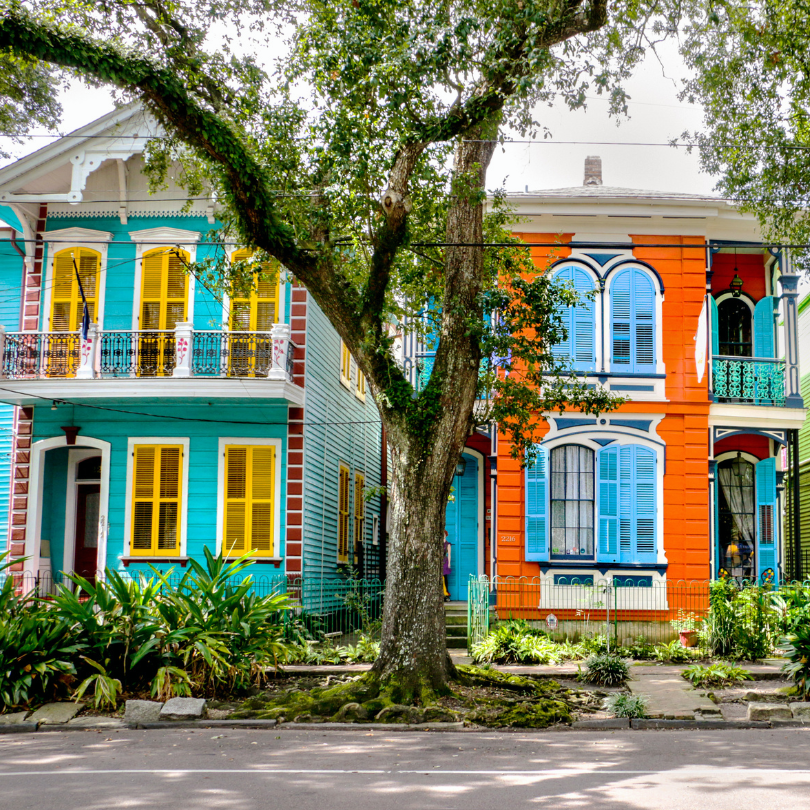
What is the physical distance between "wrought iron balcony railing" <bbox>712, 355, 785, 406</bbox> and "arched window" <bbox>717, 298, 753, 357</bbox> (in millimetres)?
603

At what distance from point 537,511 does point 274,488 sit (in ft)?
15.8

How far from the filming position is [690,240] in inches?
687

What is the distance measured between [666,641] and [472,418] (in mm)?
7126

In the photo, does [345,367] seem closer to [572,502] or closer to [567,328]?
[567,328]

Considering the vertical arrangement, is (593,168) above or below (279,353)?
above

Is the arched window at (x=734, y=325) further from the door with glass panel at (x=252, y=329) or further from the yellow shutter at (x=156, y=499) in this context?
the yellow shutter at (x=156, y=499)

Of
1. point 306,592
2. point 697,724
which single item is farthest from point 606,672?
point 306,592

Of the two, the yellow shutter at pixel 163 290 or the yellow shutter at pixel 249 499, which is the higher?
the yellow shutter at pixel 163 290

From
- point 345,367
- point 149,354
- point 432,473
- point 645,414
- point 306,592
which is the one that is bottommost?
point 306,592

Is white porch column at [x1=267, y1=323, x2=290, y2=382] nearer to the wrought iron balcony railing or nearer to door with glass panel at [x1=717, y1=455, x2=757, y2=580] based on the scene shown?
the wrought iron balcony railing

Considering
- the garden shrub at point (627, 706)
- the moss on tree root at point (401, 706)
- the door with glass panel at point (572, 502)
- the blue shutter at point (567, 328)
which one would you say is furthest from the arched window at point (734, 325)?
the moss on tree root at point (401, 706)

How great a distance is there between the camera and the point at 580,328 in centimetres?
1747

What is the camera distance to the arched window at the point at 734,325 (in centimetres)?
1806

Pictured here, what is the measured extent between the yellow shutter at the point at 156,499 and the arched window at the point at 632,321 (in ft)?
27.5
